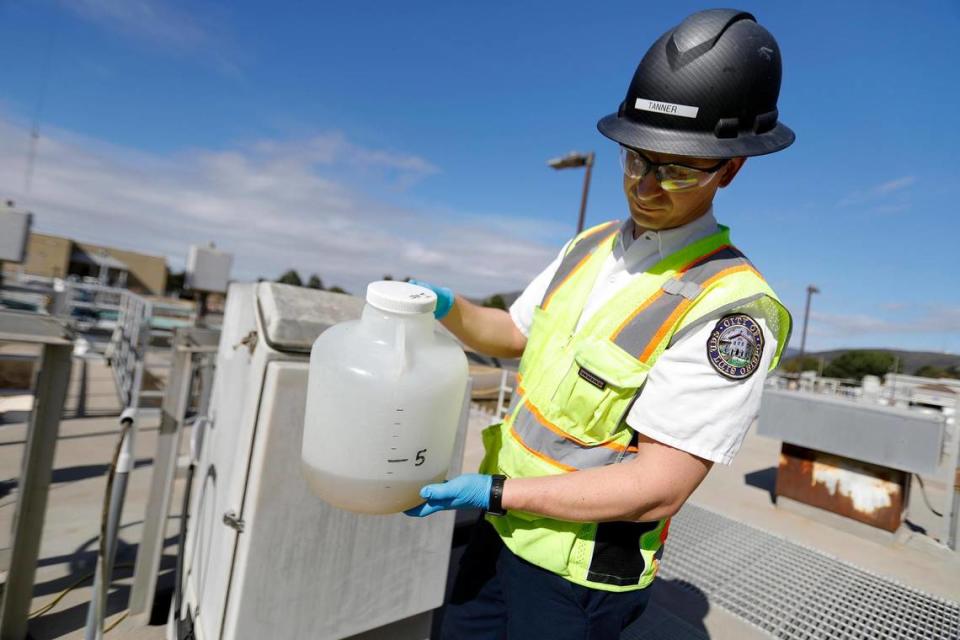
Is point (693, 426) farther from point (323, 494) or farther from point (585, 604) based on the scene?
point (323, 494)

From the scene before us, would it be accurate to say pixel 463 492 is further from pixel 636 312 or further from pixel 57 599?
pixel 57 599

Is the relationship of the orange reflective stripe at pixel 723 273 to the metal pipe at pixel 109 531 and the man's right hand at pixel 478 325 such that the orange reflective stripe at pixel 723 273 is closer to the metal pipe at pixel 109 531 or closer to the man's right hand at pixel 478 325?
the man's right hand at pixel 478 325

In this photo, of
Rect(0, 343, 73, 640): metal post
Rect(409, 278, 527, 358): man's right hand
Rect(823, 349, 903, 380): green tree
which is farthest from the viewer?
Rect(823, 349, 903, 380): green tree

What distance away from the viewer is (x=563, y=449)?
3.97 ft

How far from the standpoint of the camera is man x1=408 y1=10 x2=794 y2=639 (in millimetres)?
1042

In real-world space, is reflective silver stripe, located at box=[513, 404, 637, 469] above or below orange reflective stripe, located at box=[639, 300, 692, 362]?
below

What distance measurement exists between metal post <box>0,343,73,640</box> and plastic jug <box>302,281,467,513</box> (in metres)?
1.54

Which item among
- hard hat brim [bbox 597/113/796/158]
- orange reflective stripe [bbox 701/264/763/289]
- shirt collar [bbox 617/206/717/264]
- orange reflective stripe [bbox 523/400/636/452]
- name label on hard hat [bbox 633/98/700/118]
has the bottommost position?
orange reflective stripe [bbox 523/400/636/452]

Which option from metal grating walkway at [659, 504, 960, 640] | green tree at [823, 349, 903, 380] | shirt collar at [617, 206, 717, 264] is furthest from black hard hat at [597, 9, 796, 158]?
green tree at [823, 349, 903, 380]

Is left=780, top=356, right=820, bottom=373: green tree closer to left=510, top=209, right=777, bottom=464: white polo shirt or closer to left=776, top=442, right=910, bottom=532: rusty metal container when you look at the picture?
left=776, top=442, right=910, bottom=532: rusty metal container

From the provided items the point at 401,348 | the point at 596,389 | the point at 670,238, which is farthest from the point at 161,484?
the point at 670,238

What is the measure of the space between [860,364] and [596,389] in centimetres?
5650

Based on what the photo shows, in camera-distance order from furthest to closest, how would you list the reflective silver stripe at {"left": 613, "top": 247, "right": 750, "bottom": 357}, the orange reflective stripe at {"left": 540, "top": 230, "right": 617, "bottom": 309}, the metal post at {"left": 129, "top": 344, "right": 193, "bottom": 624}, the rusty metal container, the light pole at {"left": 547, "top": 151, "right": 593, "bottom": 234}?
the light pole at {"left": 547, "top": 151, "right": 593, "bottom": 234} < the rusty metal container < the metal post at {"left": 129, "top": 344, "right": 193, "bottom": 624} < the orange reflective stripe at {"left": 540, "top": 230, "right": 617, "bottom": 309} < the reflective silver stripe at {"left": 613, "top": 247, "right": 750, "bottom": 357}

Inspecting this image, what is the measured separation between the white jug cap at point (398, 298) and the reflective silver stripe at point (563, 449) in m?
0.40
